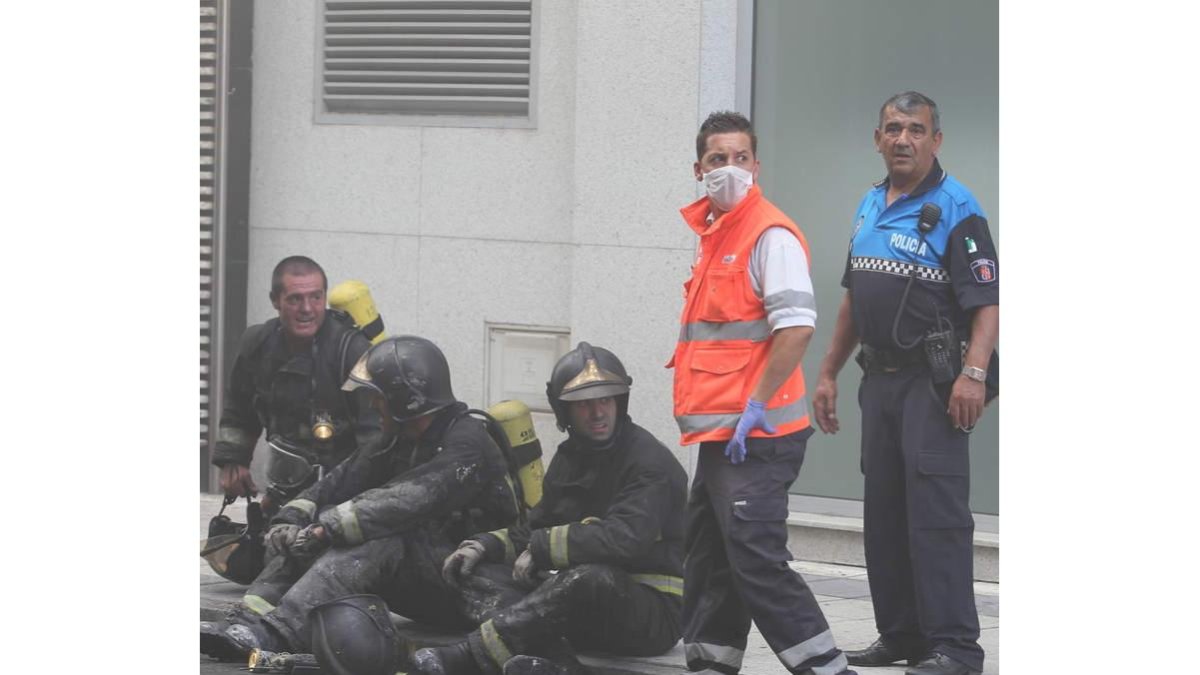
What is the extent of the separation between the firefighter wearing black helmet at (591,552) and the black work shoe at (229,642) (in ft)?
2.17

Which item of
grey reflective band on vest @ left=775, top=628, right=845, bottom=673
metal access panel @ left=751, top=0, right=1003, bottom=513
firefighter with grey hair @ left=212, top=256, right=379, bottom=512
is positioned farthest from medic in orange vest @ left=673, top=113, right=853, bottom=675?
metal access panel @ left=751, top=0, right=1003, bottom=513

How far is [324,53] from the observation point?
34.7 feet

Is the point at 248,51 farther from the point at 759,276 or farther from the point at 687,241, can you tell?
the point at 759,276

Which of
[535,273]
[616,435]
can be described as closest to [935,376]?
[616,435]

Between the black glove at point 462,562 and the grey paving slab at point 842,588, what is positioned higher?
the black glove at point 462,562

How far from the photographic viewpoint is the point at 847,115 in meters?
9.07

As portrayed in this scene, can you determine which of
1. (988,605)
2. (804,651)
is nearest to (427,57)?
(988,605)

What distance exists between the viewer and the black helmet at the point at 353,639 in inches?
262

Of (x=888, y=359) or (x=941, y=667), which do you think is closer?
(x=941, y=667)

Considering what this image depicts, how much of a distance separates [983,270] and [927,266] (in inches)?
8.0

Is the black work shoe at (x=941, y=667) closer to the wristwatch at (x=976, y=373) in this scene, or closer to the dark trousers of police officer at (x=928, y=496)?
the dark trousers of police officer at (x=928, y=496)

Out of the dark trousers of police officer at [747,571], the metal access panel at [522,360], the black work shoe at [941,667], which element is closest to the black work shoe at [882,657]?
the black work shoe at [941,667]

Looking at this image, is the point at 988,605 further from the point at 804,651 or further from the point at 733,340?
the point at 733,340
